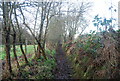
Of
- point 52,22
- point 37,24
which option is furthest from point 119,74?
point 52,22

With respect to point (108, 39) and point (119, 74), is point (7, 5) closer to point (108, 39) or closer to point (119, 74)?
point (108, 39)

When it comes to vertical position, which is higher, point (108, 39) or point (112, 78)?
point (108, 39)

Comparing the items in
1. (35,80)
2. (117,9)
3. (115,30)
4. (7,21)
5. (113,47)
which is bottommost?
(35,80)

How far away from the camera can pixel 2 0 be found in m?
3.70

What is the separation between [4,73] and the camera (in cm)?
403

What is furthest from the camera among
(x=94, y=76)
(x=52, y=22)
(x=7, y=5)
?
(x=52, y=22)

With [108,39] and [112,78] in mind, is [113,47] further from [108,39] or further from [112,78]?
[112,78]

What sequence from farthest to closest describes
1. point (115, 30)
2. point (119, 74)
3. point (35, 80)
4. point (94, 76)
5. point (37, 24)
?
point (37, 24) < point (115, 30) < point (35, 80) < point (94, 76) < point (119, 74)

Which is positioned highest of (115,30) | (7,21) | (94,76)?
(7,21)

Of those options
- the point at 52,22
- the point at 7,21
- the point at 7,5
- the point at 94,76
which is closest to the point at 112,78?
the point at 94,76

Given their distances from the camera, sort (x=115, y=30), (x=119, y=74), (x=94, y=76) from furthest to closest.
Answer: (x=115, y=30), (x=94, y=76), (x=119, y=74)

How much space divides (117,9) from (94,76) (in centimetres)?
360

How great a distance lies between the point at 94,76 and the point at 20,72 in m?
3.34

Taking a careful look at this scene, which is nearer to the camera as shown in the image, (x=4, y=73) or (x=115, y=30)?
(x=4, y=73)
